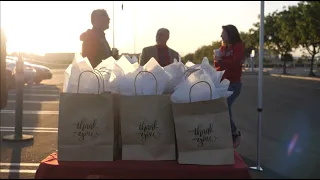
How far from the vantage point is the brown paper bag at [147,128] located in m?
2.66

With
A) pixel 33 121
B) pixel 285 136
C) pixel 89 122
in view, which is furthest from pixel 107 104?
pixel 33 121

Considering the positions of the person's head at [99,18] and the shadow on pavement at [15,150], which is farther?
the shadow on pavement at [15,150]

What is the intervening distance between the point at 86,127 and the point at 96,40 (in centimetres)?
187

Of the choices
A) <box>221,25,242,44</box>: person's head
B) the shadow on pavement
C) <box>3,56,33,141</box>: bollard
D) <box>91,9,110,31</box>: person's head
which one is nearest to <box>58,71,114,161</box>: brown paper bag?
→ <box>91,9,110,31</box>: person's head

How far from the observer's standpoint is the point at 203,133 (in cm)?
260

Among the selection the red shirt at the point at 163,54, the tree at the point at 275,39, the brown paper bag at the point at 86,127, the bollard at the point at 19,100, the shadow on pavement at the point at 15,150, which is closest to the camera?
the brown paper bag at the point at 86,127

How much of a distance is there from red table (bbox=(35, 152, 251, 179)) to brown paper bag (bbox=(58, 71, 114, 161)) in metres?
0.09

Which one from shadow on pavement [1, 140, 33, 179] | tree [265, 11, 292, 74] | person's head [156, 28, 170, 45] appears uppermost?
tree [265, 11, 292, 74]

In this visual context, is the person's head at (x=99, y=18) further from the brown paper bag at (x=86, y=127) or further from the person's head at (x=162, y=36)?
the brown paper bag at (x=86, y=127)

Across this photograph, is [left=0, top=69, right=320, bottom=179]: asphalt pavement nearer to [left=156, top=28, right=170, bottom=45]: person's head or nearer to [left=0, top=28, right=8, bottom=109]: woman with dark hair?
[left=0, top=28, right=8, bottom=109]: woman with dark hair

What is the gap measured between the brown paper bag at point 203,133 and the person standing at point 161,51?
3.30 metres

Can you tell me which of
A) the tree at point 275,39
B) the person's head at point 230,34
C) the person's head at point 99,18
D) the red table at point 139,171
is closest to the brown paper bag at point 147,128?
the red table at point 139,171

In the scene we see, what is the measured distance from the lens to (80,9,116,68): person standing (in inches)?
172

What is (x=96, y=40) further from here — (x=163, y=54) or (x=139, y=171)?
(x=139, y=171)
